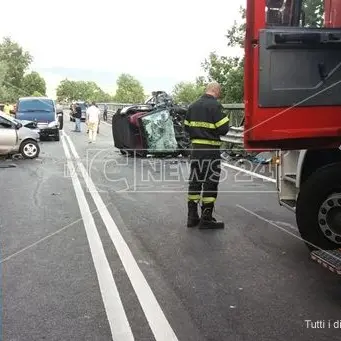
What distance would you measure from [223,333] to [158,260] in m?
1.87

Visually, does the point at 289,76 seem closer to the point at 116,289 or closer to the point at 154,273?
the point at 154,273

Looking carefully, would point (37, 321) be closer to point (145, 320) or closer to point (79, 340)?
point (79, 340)

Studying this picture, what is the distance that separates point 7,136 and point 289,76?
41.7ft

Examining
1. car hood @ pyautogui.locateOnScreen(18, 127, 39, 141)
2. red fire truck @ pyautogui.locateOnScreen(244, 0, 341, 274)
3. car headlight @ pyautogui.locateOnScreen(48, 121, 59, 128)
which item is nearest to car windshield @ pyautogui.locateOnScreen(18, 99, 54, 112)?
car headlight @ pyautogui.locateOnScreen(48, 121, 59, 128)

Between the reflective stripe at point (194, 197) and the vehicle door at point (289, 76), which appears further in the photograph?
the reflective stripe at point (194, 197)

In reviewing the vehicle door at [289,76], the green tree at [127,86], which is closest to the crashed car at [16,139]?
the vehicle door at [289,76]

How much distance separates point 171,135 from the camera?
1641 cm

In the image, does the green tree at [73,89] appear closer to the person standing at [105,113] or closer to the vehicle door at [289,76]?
the person standing at [105,113]

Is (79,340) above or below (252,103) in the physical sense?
below

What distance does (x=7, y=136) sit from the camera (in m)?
16.2

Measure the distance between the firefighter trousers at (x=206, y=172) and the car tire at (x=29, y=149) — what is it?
1038 centimetres

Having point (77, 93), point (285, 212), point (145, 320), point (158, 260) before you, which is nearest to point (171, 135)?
point (285, 212)

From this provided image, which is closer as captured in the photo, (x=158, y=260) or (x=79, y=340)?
(x=79, y=340)

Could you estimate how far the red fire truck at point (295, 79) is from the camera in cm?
477
